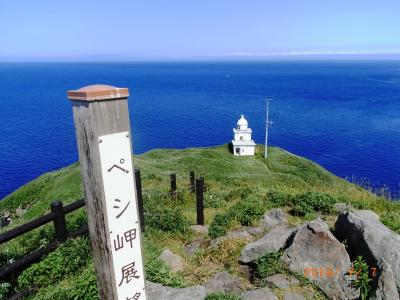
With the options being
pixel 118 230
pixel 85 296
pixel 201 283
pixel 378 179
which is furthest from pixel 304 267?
pixel 378 179

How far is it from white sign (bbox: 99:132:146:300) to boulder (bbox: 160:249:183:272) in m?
3.41

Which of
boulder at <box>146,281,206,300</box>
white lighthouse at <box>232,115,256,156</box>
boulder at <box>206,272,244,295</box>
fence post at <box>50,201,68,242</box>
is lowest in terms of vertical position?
white lighthouse at <box>232,115,256,156</box>

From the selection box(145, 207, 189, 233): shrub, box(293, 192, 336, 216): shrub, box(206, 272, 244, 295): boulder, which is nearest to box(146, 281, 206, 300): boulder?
box(206, 272, 244, 295): boulder

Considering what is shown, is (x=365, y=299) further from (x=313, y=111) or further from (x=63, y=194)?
(x=313, y=111)

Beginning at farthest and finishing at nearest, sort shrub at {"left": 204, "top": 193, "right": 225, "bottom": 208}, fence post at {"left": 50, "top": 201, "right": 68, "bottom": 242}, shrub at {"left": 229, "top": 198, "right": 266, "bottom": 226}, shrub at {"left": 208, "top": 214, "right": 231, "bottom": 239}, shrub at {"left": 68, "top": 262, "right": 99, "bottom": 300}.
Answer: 1. shrub at {"left": 204, "top": 193, "right": 225, "bottom": 208}
2. shrub at {"left": 229, "top": 198, "right": 266, "bottom": 226}
3. shrub at {"left": 208, "top": 214, "right": 231, "bottom": 239}
4. fence post at {"left": 50, "top": 201, "right": 68, "bottom": 242}
5. shrub at {"left": 68, "top": 262, "right": 99, "bottom": 300}

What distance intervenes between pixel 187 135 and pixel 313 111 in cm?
4705

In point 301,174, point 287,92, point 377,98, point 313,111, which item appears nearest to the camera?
point 301,174

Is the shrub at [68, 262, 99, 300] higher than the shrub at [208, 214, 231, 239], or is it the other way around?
the shrub at [68, 262, 99, 300]

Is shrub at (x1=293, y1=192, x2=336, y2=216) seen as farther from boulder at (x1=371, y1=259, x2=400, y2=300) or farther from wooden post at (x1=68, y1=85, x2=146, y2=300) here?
wooden post at (x1=68, y1=85, x2=146, y2=300)

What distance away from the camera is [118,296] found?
364cm

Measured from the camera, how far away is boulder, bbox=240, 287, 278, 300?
5.89 meters

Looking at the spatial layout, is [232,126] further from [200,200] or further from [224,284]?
[224,284]
